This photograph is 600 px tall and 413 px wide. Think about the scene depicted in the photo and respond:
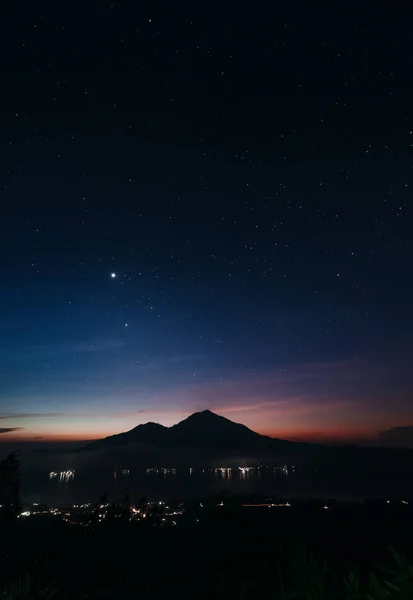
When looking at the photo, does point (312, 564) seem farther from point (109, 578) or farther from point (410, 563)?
point (109, 578)

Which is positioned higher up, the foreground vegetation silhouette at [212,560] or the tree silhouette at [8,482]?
the tree silhouette at [8,482]

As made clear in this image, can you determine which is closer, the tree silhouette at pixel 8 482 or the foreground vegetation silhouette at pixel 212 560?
the foreground vegetation silhouette at pixel 212 560

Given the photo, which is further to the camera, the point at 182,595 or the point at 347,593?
the point at 182,595

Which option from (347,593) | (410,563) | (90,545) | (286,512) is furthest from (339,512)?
(410,563)

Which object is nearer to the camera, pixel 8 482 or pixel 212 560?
pixel 212 560

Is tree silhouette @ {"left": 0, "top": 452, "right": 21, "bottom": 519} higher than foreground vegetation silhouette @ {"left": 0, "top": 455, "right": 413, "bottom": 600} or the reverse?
higher

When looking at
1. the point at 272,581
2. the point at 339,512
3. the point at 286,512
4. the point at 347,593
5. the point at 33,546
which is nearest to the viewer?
the point at 347,593

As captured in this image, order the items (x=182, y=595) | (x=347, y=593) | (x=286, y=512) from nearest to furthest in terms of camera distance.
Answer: (x=347, y=593), (x=182, y=595), (x=286, y=512)

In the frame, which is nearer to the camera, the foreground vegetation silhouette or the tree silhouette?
the foreground vegetation silhouette

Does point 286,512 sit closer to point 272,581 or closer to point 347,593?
point 272,581

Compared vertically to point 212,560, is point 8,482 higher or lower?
higher

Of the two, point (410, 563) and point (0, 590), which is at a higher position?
point (410, 563)
